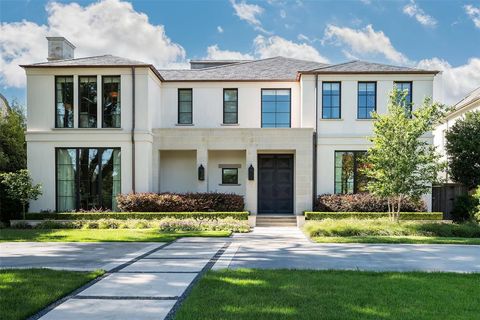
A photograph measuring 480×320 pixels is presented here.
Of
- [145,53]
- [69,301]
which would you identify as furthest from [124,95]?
[69,301]

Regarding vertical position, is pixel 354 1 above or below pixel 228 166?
above

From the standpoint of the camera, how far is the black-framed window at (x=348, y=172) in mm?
18625

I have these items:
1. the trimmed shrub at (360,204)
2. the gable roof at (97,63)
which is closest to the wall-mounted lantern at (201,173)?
the gable roof at (97,63)

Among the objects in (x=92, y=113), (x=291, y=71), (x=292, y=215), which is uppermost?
(x=291, y=71)

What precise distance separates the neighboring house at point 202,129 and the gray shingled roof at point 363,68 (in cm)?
5

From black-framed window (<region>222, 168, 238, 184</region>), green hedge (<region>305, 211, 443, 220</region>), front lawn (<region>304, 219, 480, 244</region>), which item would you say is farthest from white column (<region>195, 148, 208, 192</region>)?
front lawn (<region>304, 219, 480, 244</region>)

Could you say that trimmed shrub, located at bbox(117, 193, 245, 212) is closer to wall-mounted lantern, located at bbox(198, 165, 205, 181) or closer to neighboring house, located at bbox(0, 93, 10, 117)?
wall-mounted lantern, located at bbox(198, 165, 205, 181)

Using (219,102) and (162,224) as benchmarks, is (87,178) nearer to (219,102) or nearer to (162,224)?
(162,224)

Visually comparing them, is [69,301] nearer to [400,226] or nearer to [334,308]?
[334,308]

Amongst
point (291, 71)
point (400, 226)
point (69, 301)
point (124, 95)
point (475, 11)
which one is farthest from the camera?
point (291, 71)

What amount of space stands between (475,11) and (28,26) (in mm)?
17205

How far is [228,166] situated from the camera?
19.6 metres

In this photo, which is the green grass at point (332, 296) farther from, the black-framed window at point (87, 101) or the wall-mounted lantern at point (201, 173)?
the black-framed window at point (87, 101)

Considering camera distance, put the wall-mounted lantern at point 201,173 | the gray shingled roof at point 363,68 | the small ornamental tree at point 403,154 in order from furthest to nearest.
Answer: the gray shingled roof at point 363,68, the wall-mounted lantern at point 201,173, the small ornamental tree at point 403,154
